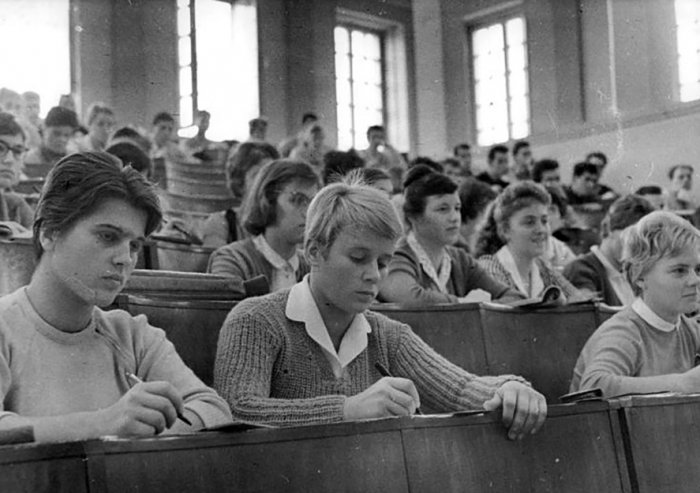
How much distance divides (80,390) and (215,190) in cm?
350

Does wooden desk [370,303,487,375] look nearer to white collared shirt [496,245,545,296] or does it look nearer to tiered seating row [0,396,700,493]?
tiered seating row [0,396,700,493]

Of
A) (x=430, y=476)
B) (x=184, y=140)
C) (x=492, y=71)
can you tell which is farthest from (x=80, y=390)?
(x=492, y=71)

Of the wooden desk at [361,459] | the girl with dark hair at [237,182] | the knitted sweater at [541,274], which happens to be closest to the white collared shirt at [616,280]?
the knitted sweater at [541,274]

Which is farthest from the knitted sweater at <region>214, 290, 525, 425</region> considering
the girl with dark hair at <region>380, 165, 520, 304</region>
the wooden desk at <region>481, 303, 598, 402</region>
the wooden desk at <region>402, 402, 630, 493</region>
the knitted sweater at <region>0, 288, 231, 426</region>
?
the girl with dark hair at <region>380, 165, 520, 304</region>

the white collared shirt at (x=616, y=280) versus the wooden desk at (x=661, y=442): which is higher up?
the white collared shirt at (x=616, y=280)

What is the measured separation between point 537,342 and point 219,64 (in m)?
6.24

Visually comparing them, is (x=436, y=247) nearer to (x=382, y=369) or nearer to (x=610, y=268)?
(x=610, y=268)

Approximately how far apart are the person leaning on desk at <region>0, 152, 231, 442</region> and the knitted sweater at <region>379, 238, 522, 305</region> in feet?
→ 4.05

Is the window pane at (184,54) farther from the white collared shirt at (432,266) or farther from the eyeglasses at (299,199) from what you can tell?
the eyeglasses at (299,199)

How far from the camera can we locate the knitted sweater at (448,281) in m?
2.67

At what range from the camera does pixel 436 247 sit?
3.00m

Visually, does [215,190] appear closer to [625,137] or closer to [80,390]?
[80,390]

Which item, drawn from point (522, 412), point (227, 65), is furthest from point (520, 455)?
point (227, 65)

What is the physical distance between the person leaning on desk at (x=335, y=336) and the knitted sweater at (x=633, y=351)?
0.41 m
